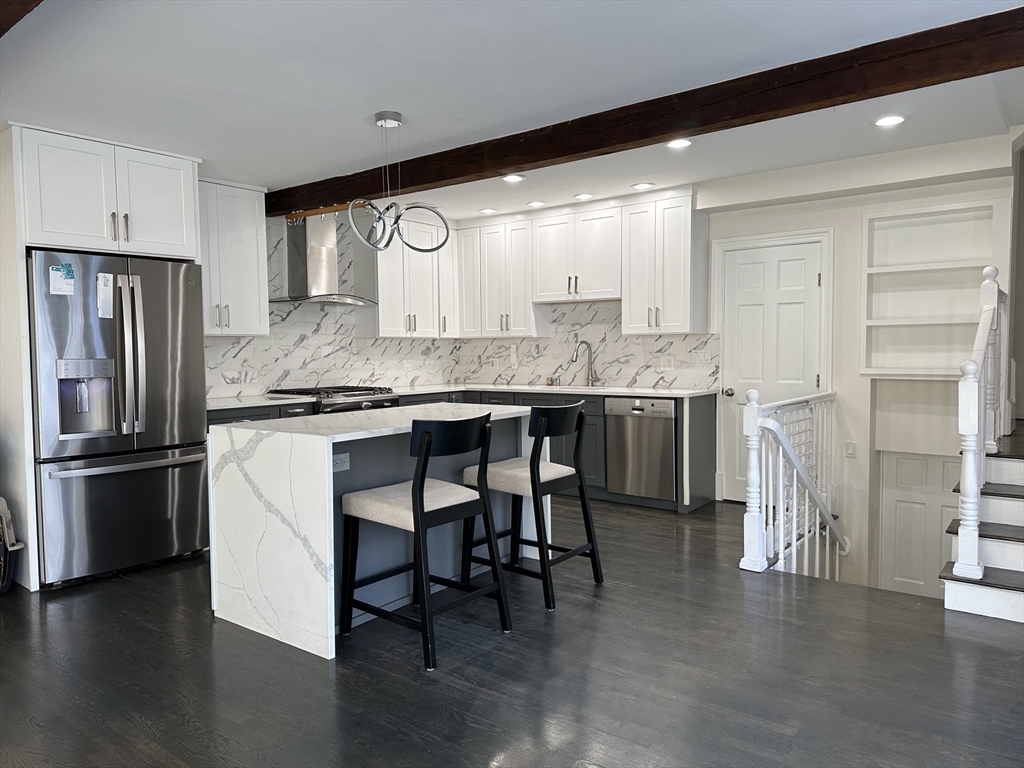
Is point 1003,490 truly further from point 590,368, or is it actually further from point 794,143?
point 590,368

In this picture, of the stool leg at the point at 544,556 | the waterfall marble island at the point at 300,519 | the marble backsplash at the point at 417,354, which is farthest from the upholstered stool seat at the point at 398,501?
the marble backsplash at the point at 417,354

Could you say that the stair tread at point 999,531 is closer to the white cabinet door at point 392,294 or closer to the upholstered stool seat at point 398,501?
the upholstered stool seat at point 398,501

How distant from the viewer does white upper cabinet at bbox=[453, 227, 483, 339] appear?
690cm

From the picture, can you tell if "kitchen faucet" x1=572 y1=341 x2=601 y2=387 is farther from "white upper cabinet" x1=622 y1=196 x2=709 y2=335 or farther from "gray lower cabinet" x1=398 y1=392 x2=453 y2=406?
"gray lower cabinet" x1=398 y1=392 x2=453 y2=406

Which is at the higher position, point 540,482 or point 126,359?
point 126,359

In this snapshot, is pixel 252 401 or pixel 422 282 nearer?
pixel 252 401

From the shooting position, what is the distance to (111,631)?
320cm

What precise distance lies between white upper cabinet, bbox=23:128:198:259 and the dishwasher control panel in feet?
10.5

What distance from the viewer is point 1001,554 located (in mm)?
3367

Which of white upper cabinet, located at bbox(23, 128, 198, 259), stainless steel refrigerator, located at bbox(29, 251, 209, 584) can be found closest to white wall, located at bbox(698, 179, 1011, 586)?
white upper cabinet, located at bbox(23, 128, 198, 259)

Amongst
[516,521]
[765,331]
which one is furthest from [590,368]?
[516,521]

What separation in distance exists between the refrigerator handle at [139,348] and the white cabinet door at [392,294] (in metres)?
2.44

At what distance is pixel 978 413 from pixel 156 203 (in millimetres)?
4613

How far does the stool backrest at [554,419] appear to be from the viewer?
335 centimetres
